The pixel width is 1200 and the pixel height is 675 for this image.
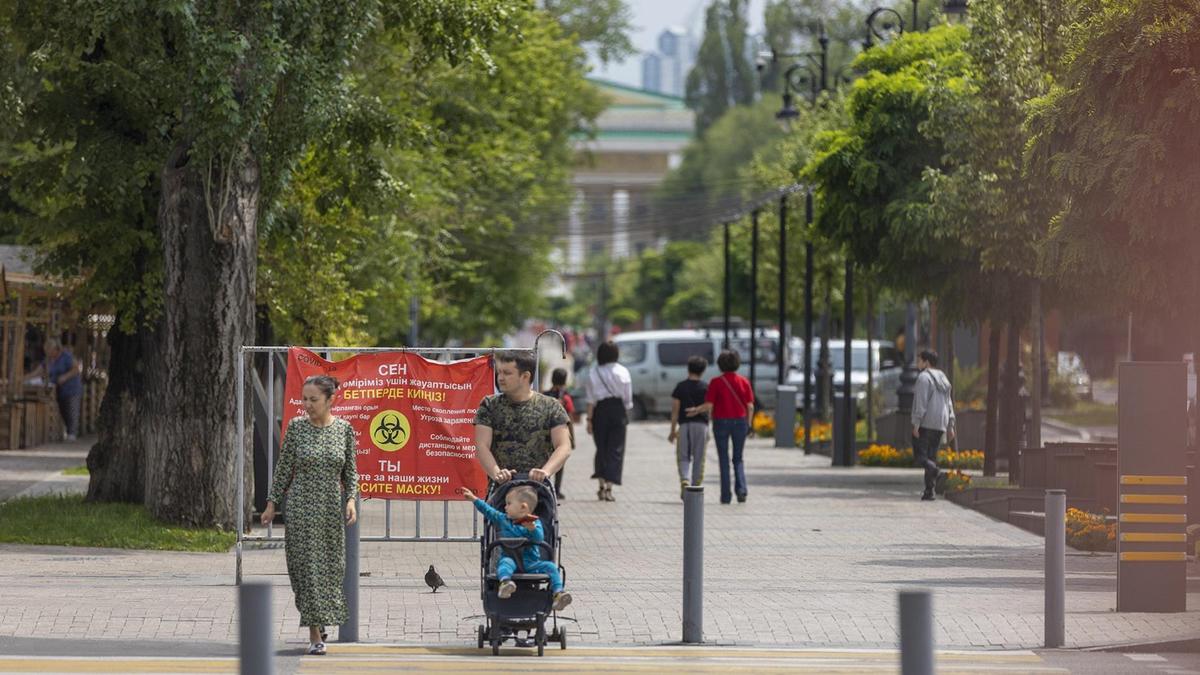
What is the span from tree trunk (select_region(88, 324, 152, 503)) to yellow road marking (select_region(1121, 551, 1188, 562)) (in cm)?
992

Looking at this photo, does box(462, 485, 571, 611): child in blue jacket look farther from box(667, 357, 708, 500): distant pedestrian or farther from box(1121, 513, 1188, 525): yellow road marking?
box(667, 357, 708, 500): distant pedestrian

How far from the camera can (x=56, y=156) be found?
65.6 feet

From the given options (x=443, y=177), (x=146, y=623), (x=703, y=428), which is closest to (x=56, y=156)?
(x=703, y=428)

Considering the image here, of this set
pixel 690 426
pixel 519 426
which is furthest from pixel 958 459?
pixel 519 426

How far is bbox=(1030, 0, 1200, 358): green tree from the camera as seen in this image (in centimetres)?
1522

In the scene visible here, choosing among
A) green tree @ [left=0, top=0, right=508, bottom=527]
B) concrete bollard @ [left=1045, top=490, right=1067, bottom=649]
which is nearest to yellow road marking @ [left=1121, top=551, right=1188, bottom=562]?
concrete bollard @ [left=1045, top=490, right=1067, bottom=649]

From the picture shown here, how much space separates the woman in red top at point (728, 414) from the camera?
22500mm

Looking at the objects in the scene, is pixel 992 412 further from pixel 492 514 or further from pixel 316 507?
pixel 316 507

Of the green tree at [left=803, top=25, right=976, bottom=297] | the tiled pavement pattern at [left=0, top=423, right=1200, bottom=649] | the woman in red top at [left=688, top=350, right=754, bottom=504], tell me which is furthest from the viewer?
the green tree at [left=803, top=25, right=976, bottom=297]

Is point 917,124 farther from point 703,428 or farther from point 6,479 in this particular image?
point 6,479

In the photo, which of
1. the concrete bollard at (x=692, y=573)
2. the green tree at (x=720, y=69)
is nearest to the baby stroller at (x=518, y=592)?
the concrete bollard at (x=692, y=573)

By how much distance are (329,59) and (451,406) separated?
4.89 meters

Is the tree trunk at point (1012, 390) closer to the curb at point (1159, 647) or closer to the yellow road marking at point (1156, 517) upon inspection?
the yellow road marking at point (1156, 517)

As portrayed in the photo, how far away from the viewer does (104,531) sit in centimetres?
1736
